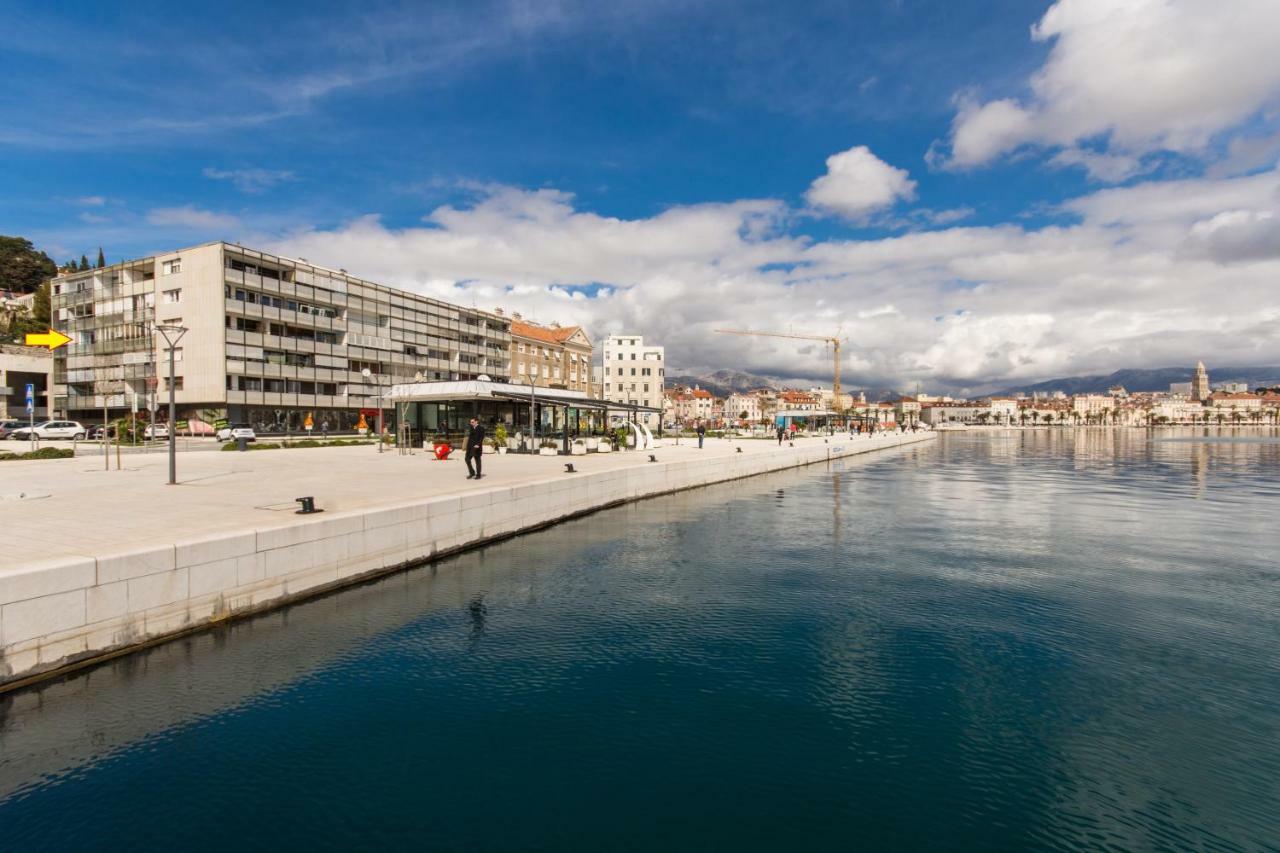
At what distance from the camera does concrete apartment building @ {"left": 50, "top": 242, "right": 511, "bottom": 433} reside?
57.1 m

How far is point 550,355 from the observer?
101m

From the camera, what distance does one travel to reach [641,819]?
550 cm

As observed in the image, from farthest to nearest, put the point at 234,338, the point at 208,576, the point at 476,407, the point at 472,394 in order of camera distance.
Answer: the point at 234,338 < the point at 476,407 < the point at 472,394 < the point at 208,576

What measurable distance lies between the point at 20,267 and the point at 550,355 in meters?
101

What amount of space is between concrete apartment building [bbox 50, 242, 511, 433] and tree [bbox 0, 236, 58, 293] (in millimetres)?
68525

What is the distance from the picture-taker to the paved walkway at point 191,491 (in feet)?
32.7

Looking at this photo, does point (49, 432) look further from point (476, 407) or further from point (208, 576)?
point (208, 576)

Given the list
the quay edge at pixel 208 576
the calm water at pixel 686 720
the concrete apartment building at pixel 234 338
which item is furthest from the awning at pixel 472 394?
the concrete apartment building at pixel 234 338

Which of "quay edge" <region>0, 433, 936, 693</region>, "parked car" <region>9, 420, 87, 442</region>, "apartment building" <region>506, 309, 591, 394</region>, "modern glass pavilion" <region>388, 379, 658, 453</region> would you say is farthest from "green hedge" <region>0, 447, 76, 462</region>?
"apartment building" <region>506, 309, 591, 394</region>

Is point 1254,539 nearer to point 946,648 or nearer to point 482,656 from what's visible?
point 946,648

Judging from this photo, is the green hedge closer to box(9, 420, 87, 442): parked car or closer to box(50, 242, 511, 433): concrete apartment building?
box(9, 420, 87, 442): parked car

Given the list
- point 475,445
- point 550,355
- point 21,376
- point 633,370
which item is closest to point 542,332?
point 550,355

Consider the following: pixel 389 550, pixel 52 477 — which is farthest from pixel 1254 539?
pixel 52 477

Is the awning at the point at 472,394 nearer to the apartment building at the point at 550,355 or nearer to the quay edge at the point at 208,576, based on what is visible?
the quay edge at the point at 208,576
